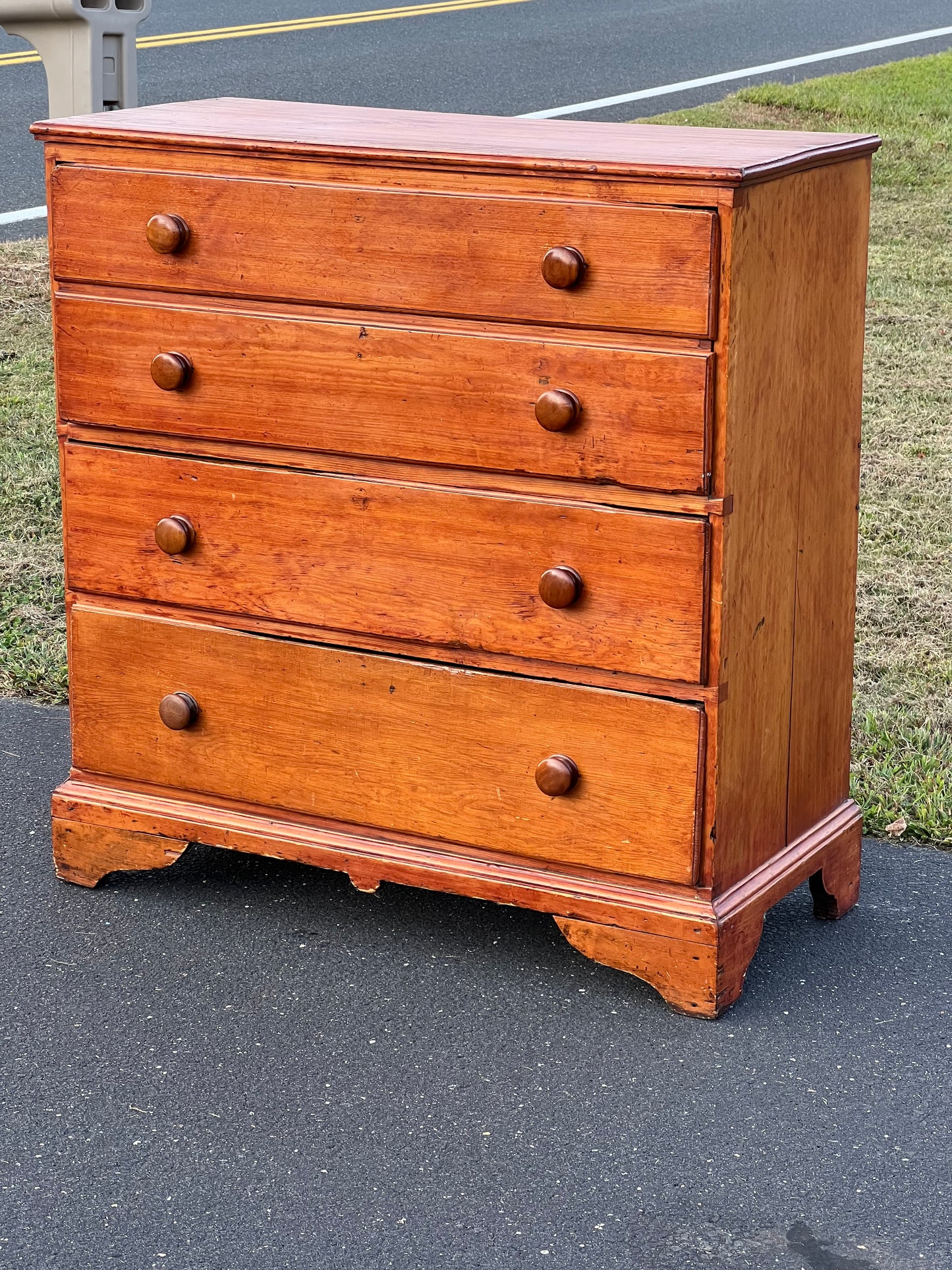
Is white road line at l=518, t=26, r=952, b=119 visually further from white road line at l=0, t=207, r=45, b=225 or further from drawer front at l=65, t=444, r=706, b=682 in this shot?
drawer front at l=65, t=444, r=706, b=682

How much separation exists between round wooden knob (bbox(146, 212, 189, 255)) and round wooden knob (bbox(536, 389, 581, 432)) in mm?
689

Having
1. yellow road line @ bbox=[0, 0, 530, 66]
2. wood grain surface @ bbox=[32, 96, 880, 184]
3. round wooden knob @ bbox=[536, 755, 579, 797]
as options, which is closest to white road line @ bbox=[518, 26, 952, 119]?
yellow road line @ bbox=[0, 0, 530, 66]

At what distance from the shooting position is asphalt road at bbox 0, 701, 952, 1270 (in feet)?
7.75

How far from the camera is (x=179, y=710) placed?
3123 mm

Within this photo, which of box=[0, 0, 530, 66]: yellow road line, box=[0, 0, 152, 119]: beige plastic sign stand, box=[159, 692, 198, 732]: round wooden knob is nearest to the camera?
box=[159, 692, 198, 732]: round wooden knob

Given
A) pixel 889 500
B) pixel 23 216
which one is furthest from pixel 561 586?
pixel 23 216

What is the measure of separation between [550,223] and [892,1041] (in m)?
1.40

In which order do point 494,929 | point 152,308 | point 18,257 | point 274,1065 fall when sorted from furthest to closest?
1. point 18,257
2. point 494,929
3. point 152,308
4. point 274,1065

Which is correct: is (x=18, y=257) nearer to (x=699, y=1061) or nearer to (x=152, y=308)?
(x=152, y=308)

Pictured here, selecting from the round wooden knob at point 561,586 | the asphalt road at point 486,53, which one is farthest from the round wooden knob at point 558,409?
the asphalt road at point 486,53

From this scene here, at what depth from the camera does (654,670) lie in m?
2.75

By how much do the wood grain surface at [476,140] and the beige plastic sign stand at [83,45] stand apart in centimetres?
34

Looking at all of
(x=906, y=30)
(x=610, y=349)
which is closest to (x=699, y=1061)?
(x=610, y=349)

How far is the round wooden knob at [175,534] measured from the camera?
10.00ft
